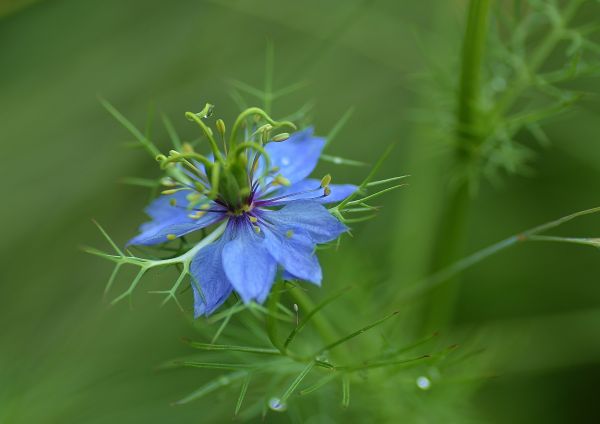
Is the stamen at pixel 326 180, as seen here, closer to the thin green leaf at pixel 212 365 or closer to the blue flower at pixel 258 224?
the blue flower at pixel 258 224

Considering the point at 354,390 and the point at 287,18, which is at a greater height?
the point at 287,18

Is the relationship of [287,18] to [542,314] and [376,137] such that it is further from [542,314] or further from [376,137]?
[542,314]

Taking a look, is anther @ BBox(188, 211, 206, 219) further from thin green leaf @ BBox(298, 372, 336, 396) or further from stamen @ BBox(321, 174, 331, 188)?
thin green leaf @ BBox(298, 372, 336, 396)

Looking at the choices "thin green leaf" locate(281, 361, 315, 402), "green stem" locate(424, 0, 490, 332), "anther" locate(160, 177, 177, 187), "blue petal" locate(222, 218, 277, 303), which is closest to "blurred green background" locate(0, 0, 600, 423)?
"green stem" locate(424, 0, 490, 332)

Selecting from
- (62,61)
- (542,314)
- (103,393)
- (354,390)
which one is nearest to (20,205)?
(62,61)

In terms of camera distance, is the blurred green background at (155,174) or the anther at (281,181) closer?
the anther at (281,181)

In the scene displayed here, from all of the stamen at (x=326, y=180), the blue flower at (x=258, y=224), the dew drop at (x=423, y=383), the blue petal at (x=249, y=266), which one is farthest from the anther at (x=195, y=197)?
the dew drop at (x=423, y=383)

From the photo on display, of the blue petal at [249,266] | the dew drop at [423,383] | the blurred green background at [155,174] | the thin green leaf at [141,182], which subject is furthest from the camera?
the blurred green background at [155,174]
